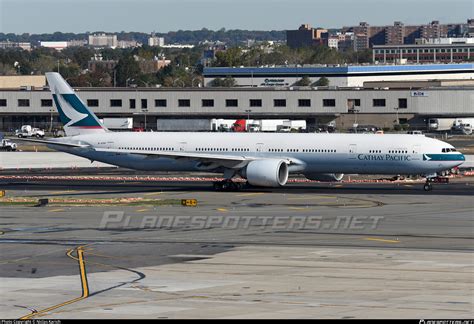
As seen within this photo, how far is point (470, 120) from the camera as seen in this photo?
16988 cm

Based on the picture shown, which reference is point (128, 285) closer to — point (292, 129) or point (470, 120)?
point (292, 129)

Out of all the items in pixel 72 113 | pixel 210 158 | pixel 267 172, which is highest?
pixel 72 113

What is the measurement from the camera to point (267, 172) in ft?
239

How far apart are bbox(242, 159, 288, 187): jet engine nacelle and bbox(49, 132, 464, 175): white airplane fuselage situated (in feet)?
4.67

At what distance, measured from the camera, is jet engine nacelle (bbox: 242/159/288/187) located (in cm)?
7281

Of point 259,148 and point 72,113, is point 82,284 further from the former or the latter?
point 72,113

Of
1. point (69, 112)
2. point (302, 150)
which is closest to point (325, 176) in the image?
point (302, 150)

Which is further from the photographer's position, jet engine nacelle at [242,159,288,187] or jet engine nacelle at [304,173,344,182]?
jet engine nacelle at [304,173,344,182]

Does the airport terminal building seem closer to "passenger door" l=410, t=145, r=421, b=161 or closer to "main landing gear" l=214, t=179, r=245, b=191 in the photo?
"main landing gear" l=214, t=179, r=245, b=191

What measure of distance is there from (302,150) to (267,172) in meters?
3.54

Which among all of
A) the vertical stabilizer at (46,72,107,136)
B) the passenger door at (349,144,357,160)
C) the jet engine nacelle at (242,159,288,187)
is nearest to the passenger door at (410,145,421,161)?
the passenger door at (349,144,357,160)

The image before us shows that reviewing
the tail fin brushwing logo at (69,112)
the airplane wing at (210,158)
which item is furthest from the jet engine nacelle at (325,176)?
the tail fin brushwing logo at (69,112)

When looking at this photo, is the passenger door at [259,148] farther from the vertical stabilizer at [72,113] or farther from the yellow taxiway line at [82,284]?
the yellow taxiway line at [82,284]

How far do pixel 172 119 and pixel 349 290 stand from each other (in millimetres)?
138791
